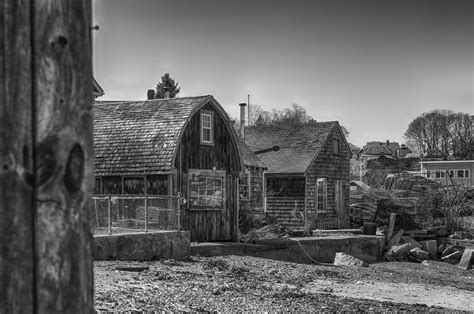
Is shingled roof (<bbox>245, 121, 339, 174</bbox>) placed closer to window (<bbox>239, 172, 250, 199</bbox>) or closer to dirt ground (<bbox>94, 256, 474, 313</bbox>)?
window (<bbox>239, 172, 250, 199</bbox>)

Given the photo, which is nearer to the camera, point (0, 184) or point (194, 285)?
point (0, 184)

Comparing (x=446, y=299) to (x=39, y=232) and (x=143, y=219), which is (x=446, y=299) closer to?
(x=143, y=219)

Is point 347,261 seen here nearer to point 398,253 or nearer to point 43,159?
point 398,253

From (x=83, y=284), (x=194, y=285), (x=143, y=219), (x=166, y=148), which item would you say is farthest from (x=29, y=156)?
(x=166, y=148)

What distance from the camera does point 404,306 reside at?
42.4ft

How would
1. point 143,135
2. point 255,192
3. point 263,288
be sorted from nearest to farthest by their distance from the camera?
point 263,288, point 143,135, point 255,192

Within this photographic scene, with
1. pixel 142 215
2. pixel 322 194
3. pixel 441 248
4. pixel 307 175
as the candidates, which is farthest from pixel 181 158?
pixel 441 248

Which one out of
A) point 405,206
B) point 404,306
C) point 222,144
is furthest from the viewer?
point 405,206

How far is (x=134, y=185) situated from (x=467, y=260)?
1437 centimetres

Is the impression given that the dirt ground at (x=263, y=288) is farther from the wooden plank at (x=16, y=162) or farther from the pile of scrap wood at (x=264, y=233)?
the wooden plank at (x=16, y=162)

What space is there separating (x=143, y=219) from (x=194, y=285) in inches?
252

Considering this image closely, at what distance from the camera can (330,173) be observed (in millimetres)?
36969

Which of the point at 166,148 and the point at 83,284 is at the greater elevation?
the point at 166,148

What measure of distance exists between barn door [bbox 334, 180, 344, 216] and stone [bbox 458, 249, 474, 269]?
9.62 metres
